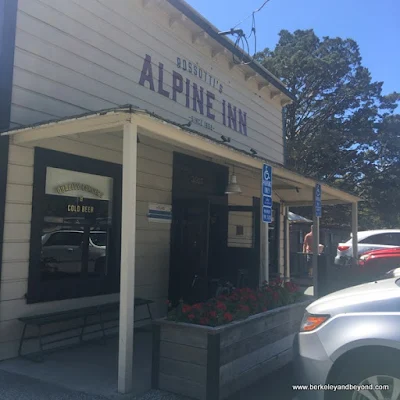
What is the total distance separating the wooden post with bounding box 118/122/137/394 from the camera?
417 cm

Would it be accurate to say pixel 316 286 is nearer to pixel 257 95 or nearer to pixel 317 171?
pixel 257 95

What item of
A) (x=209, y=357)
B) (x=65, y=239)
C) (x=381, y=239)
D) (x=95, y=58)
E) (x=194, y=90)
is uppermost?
(x=194, y=90)

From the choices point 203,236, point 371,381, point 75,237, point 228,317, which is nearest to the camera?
point 371,381

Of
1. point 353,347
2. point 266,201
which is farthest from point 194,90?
point 353,347

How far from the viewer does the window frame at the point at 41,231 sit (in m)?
5.45

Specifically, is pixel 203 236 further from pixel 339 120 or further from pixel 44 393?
pixel 339 120

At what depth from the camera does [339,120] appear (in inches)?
1025

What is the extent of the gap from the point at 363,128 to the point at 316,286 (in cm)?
1985

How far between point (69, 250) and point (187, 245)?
7.73 ft

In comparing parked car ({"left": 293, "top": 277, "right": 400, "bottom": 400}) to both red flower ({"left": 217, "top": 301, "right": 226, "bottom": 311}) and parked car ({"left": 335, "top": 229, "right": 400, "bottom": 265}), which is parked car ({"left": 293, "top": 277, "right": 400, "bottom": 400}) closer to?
red flower ({"left": 217, "top": 301, "right": 226, "bottom": 311})

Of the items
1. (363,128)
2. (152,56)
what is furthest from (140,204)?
(363,128)

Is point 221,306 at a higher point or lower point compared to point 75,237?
lower

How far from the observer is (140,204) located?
709 centimetres

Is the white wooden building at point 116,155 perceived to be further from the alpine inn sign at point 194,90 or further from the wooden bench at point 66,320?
the wooden bench at point 66,320
